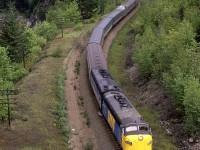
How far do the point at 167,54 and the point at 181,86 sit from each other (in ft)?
28.9

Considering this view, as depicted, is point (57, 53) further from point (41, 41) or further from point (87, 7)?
point (87, 7)

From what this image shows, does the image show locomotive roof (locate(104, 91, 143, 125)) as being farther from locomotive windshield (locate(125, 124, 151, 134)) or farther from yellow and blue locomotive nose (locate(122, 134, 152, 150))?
yellow and blue locomotive nose (locate(122, 134, 152, 150))

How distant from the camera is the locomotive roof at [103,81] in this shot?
41494 mm

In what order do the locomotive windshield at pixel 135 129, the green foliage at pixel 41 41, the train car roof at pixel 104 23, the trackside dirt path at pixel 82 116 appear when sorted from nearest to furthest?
the locomotive windshield at pixel 135 129, the trackside dirt path at pixel 82 116, the green foliage at pixel 41 41, the train car roof at pixel 104 23

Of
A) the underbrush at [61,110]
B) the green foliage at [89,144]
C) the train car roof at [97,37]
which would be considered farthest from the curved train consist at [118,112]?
the train car roof at [97,37]

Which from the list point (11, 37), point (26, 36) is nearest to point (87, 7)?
point (26, 36)

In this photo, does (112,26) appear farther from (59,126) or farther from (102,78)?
(59,126)

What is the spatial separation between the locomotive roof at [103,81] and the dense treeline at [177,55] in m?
6.03

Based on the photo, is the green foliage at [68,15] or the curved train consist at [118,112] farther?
the green foliage at [68,15]

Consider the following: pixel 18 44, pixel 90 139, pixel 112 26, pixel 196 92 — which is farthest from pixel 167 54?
pixel 112 26

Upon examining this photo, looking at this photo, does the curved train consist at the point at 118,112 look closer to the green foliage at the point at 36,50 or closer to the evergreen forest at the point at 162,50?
the evergreen forest at the point at 162,50

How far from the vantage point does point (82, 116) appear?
43031 mm

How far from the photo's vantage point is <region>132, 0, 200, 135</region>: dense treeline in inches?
1407

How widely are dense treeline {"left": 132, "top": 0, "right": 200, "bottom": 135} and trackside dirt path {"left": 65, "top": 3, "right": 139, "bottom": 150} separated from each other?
817cm
